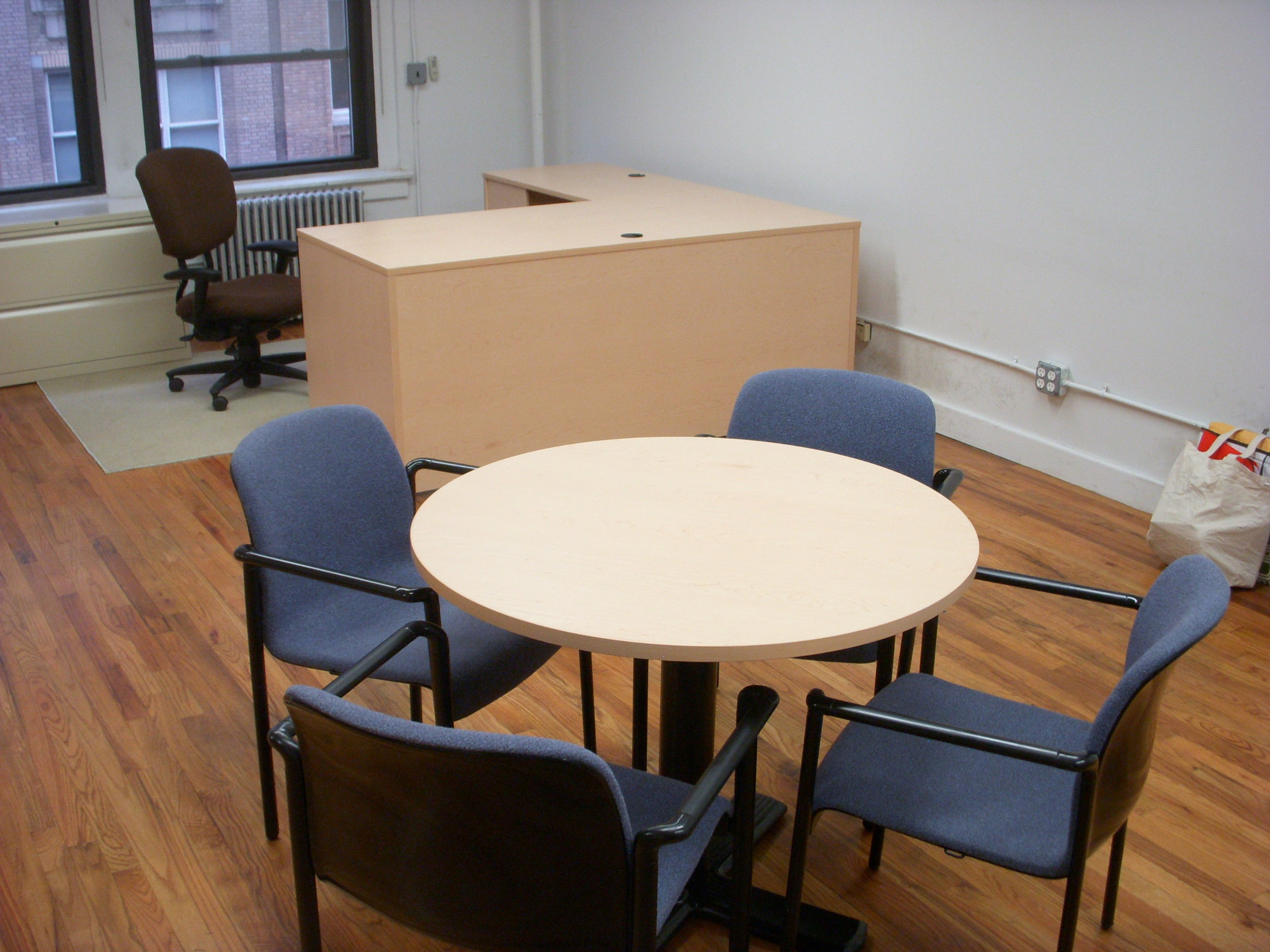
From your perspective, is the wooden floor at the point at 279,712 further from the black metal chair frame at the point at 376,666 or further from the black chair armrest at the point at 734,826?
the black chair armrest at the point at 734,826

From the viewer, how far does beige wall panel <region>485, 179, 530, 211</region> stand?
5.32 m

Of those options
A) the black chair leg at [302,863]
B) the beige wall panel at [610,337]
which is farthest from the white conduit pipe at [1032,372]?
the black chair leg at [302,863]

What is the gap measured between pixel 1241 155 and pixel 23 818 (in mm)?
3494

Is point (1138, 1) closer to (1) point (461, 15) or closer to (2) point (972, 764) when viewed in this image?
(2) point (972, 764)

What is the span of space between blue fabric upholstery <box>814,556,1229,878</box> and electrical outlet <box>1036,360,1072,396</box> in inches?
93.7

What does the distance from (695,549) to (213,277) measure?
339cm

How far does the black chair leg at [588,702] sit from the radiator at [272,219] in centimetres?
384

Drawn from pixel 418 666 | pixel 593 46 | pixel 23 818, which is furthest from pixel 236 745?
pixel 593 46

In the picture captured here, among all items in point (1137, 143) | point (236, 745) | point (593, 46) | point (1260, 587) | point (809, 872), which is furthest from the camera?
point (593, 46)

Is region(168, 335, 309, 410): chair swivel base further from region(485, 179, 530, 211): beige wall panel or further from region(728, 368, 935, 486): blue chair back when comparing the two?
region(728, 368, 935, 486): blue chair back

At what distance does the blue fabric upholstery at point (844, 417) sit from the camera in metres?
2.54

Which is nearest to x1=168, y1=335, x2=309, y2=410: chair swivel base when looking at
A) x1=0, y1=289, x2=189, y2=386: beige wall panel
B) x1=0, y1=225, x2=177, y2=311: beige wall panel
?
x1=0, y1=289, x2=189, y2=386: beige wall panel

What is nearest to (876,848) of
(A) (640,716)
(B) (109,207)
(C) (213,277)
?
(A) (640,716)

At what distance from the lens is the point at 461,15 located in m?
6.29
